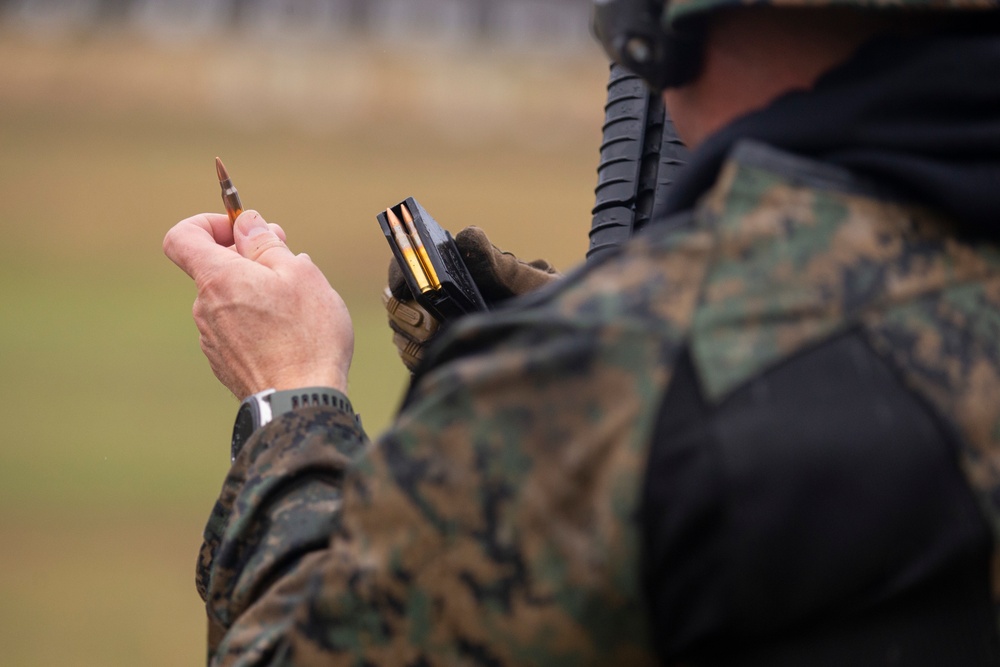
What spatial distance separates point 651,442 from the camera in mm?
492

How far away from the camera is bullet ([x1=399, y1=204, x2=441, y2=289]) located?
958 millimetres

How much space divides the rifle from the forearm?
0.45 meters

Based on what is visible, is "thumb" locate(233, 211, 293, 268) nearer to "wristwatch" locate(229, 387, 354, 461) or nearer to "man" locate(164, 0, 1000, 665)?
"wristwatch" locate(229, 387, 354, 461)

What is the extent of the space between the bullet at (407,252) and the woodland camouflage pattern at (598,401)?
1.29 feet

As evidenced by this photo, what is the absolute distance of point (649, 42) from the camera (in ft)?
2.10

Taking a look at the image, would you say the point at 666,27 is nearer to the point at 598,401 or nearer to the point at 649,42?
the point at 649,42

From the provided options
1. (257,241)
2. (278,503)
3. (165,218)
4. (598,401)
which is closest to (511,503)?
(598,401)

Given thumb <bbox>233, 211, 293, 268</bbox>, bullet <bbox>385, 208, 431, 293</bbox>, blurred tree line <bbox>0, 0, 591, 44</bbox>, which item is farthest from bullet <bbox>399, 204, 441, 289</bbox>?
blurred tree line <bbox>0, 0, 591, 44</bbox>

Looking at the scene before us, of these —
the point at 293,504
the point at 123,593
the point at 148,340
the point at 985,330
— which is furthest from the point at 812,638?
the point at 148,340

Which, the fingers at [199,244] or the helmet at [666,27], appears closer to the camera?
the helmet at [666,27]

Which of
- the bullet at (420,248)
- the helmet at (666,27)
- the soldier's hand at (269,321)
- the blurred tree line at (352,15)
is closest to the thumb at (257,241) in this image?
the soldier's hand at (269,321)

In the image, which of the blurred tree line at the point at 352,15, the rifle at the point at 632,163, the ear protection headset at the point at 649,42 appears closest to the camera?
the ear protection headset at the point at 649,42

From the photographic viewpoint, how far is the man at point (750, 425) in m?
0.49

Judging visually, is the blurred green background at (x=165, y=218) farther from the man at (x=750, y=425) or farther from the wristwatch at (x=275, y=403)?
the man at (x=750, y=425)
